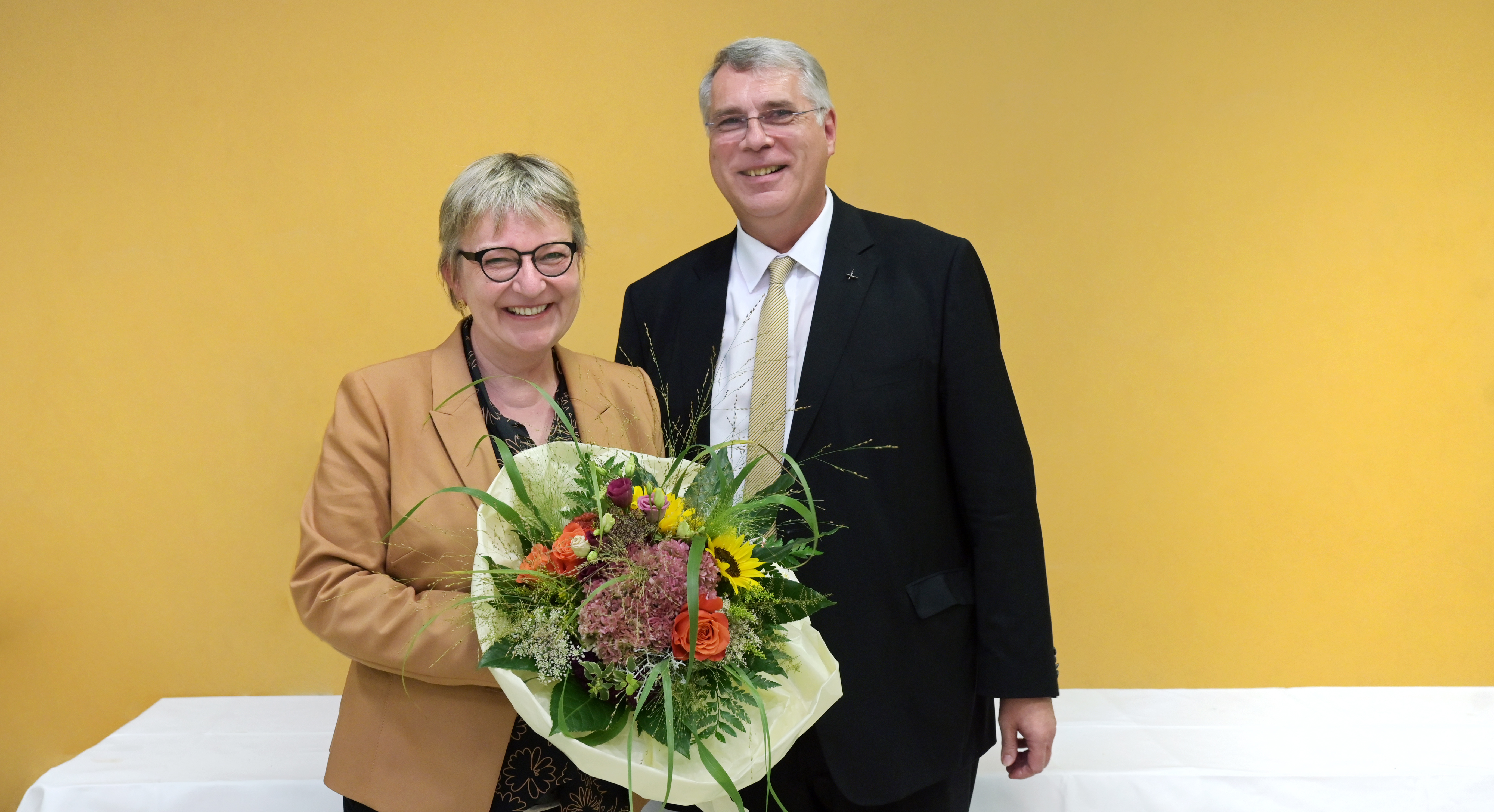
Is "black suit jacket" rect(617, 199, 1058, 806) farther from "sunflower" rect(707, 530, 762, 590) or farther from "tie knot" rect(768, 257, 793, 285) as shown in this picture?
"sunflower" rect(707, 530, 762, 590)

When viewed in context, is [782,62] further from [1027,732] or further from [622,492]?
[1027,732]

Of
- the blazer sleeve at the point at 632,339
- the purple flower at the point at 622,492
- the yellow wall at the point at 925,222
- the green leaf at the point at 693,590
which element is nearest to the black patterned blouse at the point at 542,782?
the purple flower at the point at 622,492

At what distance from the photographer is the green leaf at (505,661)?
131 cm

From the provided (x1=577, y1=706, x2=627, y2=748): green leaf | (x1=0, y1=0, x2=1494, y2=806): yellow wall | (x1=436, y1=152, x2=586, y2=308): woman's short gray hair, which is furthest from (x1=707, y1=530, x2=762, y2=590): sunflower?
(x1=0, y1=0, x2=1494, y2=806): yellow wall

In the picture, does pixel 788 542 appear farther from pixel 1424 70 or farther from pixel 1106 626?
pixel 1424 70

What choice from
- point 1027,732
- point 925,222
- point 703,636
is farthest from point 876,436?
point 925,222

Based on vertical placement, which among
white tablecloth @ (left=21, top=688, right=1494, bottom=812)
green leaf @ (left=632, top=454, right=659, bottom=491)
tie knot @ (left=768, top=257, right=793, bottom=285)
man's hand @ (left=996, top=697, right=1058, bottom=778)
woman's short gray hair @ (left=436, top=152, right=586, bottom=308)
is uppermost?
woman's short gray hair @ (left=436, top=152, right=586, bottom=308)

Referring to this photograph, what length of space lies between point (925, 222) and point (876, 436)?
5.13 ft

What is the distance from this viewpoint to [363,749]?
159 cm

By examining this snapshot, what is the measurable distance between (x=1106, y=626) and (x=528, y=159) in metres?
2.49

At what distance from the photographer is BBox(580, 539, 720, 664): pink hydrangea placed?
1.27m

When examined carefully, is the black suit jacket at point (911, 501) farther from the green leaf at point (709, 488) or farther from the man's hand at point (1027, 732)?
the green leaf at point (709, 488)

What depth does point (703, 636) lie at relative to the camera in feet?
4.20

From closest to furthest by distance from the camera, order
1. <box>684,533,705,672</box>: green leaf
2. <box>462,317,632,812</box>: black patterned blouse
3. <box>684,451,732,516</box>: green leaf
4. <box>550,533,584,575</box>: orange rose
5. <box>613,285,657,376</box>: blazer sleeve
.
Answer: <box>684,533,705,672</box>: green leaf < <box>550,533,584,575</box>: orange rose < <box>684,451,732,516</box>: green leaf < <box>462,317,632,812</box>: black patterned blouse < <box>613,285,657,376</box>: blazer sleeve
